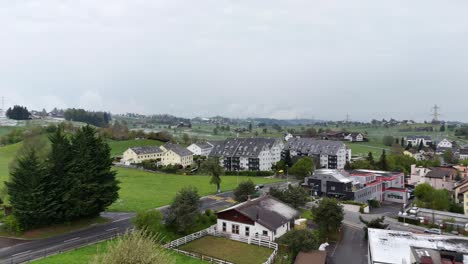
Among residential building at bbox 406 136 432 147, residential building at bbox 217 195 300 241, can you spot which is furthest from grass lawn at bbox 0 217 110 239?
residential building at bbox 406 136 432 147

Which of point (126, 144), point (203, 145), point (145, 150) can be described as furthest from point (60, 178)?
point (126, 144)

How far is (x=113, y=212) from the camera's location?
4419 centimetres

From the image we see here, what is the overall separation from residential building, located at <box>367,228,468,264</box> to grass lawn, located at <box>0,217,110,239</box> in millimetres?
28564

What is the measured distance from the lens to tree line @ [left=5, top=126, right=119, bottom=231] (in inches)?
1357

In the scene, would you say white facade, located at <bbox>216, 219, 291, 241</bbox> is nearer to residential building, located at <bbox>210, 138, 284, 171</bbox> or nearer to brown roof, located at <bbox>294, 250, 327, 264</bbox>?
brown roof, located at <bbox>294, 250, 327, 264</bbox>

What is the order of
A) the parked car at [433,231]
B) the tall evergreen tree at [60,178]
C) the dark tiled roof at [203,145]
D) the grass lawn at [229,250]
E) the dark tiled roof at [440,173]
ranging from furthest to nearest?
1. the dark tiled roof at [203,145]
2. the dark tiled roof at [440,173]
3. the parked car at [433,231]
4. the tall evergreen tree at [60,178]
5. the grass lawn at [229,250]

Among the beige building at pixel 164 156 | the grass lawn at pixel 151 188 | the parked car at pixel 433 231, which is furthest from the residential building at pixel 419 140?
the parked car at pixel 433 231

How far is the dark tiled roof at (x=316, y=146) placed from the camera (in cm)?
10050

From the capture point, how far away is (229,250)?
3319cm

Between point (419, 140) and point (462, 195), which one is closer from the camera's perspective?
point (462, 195)

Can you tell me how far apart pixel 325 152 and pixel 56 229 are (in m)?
79.2

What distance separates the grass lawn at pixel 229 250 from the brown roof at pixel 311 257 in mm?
2982

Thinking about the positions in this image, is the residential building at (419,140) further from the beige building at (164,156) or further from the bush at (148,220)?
the bush at (148,220)

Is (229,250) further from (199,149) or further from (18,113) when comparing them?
(18,113)
